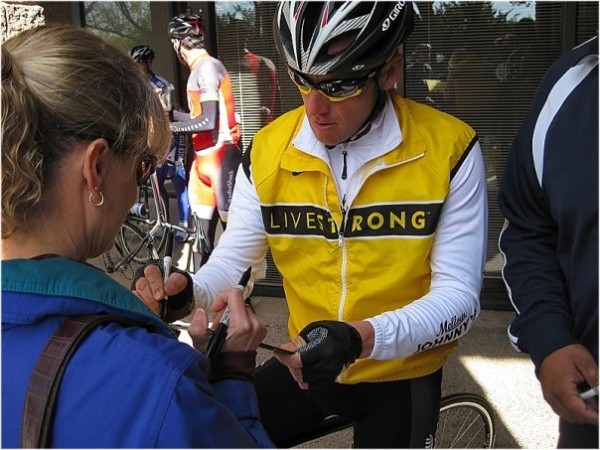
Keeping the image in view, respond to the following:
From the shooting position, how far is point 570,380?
4.75 ft

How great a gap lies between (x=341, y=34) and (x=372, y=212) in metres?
0.51

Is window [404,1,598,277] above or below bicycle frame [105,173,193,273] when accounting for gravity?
above

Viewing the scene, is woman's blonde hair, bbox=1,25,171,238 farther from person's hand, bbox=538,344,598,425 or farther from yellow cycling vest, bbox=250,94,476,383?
person's hand, bbox=538,344,598,425

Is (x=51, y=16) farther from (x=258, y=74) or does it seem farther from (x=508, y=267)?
(x=508, y=267)

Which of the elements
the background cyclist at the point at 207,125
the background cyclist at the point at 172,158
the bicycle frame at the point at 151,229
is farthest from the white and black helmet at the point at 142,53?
the bicycle frame at the point at 151,229

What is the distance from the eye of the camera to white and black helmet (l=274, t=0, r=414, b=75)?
1844 mm

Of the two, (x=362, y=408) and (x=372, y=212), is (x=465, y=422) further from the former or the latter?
(x=372, y=212)

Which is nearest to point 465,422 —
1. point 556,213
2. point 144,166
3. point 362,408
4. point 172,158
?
point 362,408

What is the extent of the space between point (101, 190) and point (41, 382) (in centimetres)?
39

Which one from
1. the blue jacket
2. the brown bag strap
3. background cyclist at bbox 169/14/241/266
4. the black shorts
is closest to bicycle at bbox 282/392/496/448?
the black shorts

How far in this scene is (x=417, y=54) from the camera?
5.46m

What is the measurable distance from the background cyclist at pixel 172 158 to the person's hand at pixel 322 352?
4.35 meters

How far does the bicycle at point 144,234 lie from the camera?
6.21 meters

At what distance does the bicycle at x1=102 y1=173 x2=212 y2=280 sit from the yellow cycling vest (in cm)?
391
